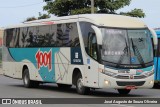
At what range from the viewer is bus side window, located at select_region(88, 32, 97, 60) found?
18719 mm

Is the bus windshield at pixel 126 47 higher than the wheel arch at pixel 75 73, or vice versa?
the bus windshield at pixel 126 47

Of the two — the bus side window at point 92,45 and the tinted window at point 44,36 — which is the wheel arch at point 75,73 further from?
the bus side window at point 92,45

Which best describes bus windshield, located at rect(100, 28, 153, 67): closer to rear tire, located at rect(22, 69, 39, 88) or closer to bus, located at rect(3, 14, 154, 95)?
bus, located at rect(3, 14, 154, 95)

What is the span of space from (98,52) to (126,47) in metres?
1.11

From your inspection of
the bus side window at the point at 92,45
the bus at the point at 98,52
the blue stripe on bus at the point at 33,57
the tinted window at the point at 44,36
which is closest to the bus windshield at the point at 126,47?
the bus at the point at 98,52

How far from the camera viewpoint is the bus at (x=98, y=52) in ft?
60.5

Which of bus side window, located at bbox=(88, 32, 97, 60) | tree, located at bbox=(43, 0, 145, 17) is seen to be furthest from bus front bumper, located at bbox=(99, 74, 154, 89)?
tree, located at bbox=(43, 0, 145, 17)

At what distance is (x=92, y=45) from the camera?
18.9 m

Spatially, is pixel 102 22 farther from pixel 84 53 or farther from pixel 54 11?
pixel 54 11

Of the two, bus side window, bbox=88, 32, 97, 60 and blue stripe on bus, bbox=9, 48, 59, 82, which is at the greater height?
bus side window, bbox=88, 32, 97, 60

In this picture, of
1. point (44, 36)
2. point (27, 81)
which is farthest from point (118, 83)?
point (27, 81)

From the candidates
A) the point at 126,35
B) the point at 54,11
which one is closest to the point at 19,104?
the point at 126,35

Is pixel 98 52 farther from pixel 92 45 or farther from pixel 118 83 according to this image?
pixel 118 83

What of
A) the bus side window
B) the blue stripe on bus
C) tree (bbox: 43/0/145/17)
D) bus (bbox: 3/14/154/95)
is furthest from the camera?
tree (bbox: 43/0/145/17)
